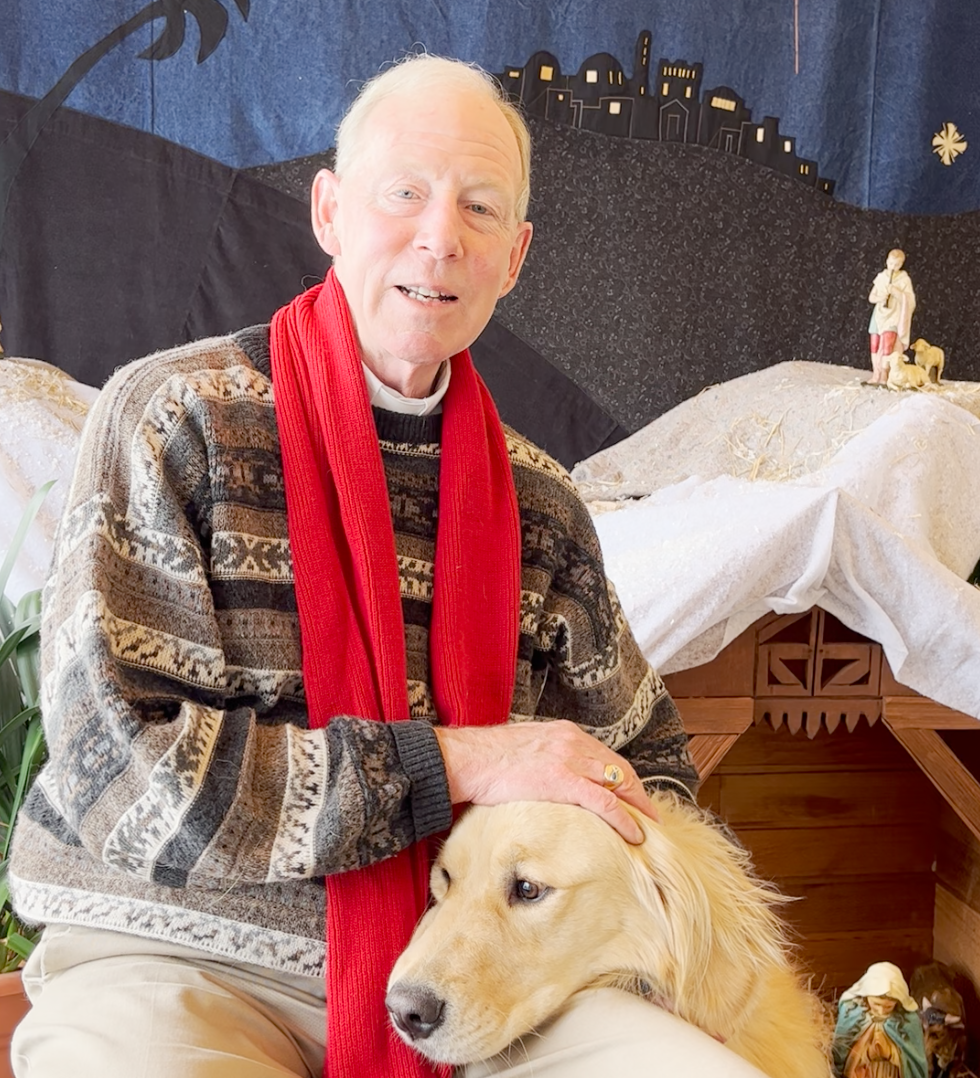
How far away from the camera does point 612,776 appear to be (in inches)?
50.7

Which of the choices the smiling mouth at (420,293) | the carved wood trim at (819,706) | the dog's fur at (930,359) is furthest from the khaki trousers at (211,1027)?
the dog's fur at (930,359)

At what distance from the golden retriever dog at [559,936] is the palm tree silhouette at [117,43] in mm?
2838

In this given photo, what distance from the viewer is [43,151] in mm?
3346

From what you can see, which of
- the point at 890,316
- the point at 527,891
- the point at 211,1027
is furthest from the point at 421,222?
the point at 890,316

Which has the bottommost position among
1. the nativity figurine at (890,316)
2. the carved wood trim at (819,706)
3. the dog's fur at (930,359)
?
the carved wood trim at (819,706)

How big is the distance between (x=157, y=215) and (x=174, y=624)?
2.57 m

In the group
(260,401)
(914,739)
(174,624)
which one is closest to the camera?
(174,624)

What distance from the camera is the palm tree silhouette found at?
10.9 ft

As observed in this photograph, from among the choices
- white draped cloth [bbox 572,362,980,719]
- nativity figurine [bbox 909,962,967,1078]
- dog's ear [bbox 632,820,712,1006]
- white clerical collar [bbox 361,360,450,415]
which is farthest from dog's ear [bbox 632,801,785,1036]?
nativity figurine [bbox 909,962,967,1078]

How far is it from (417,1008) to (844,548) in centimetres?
131

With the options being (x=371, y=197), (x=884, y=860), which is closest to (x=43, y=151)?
(x=371, y=197)

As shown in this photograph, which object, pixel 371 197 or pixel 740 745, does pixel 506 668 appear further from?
pixel 740 745

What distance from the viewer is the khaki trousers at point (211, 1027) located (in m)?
1.08

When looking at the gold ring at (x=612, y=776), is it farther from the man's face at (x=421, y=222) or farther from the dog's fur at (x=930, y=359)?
the dog's fur at (x=930, y=359)
